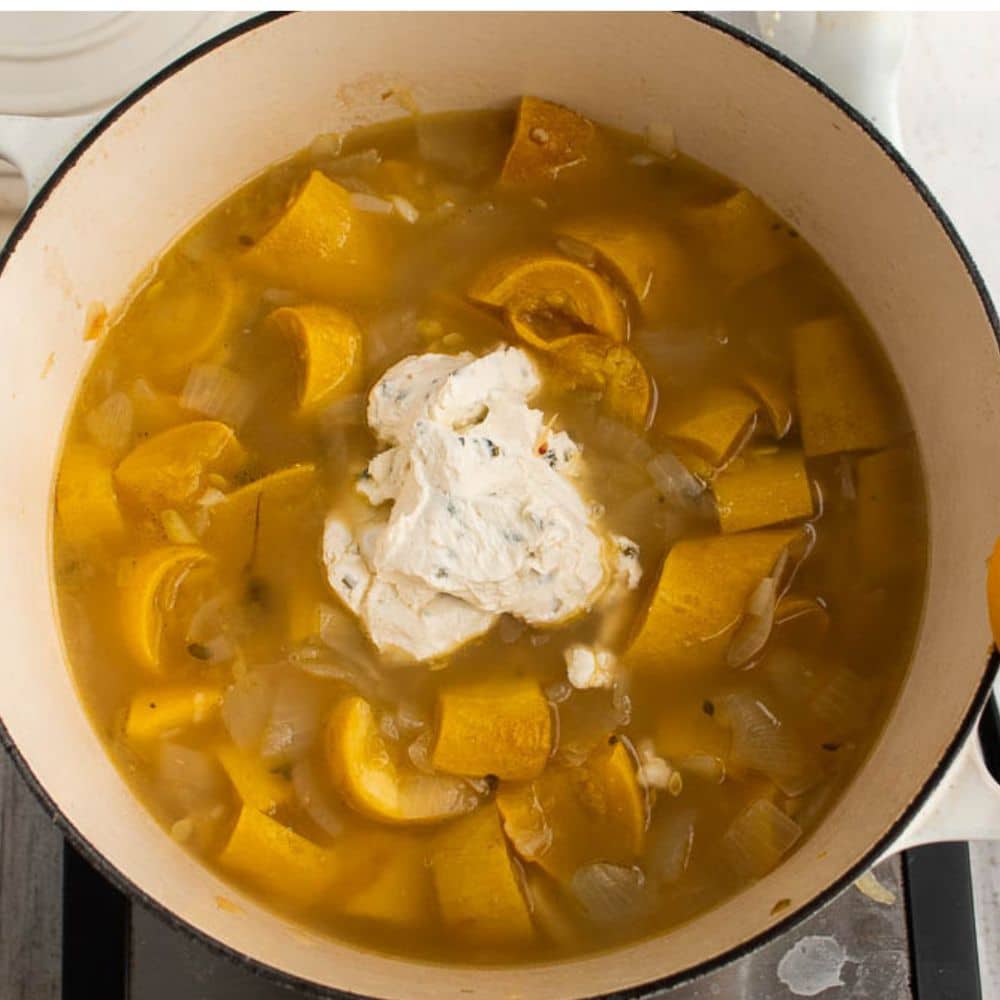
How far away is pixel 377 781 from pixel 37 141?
0.78m

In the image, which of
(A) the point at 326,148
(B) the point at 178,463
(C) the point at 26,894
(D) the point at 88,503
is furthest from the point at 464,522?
(C) the point at 26,894

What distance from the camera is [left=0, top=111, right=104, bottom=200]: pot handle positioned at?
1.38m

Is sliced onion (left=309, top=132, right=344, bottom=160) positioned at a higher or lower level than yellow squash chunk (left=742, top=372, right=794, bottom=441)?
higher

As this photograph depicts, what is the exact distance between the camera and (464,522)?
4.82 feet

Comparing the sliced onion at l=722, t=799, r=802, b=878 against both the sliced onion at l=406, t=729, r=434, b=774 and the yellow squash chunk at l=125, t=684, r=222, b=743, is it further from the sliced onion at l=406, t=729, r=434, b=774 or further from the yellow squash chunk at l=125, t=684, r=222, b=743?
the yellow squash chunk at l=125, t=684, r=222, b=743

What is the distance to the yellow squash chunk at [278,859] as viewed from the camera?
1.44m

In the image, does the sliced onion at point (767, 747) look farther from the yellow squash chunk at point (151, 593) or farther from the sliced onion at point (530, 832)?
the yellow squash chunk at point (151, 593)

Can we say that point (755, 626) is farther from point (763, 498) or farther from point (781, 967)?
point (781, 967)

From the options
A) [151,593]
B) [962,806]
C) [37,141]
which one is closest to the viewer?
[962,806]

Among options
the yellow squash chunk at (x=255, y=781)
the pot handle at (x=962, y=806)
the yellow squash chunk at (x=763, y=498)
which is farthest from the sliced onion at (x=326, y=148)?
the pot handle at (x=962, y=806)

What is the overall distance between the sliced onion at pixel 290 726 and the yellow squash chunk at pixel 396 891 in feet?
0.48

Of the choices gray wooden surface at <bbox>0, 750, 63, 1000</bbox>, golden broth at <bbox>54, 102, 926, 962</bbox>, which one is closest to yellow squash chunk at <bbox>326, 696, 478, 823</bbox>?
golden broth at <bbox>54, 102, 926, 962</bbox>

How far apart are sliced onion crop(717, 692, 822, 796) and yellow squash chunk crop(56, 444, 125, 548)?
0.74 meters

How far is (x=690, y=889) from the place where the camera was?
144 cm
